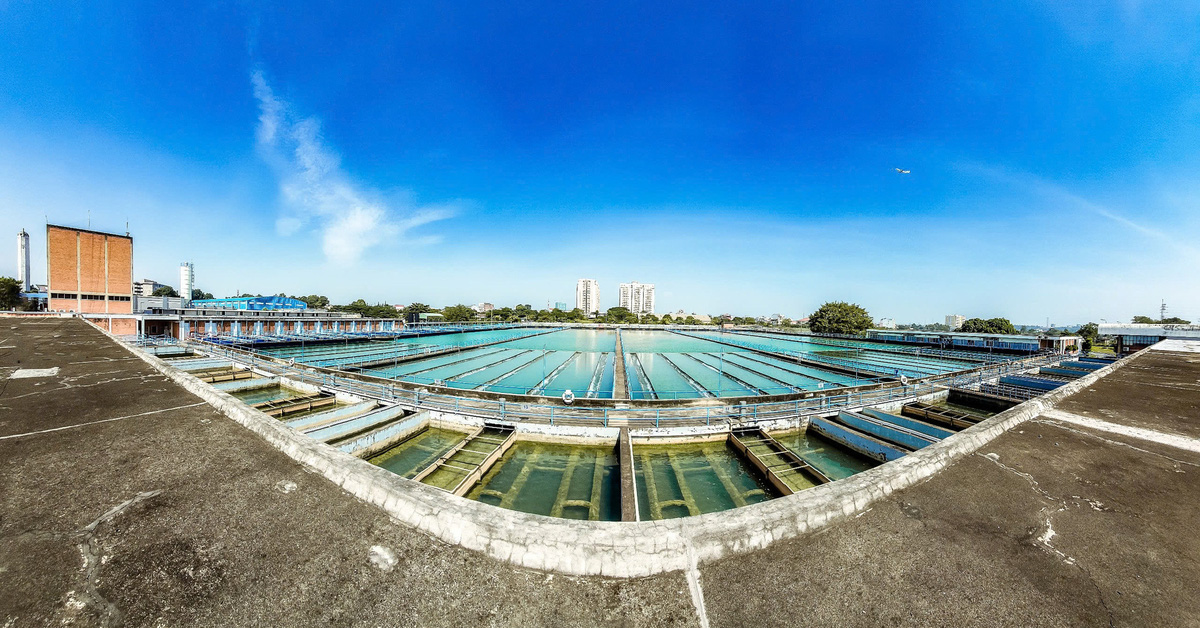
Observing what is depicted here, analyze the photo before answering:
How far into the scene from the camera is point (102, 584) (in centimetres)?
261

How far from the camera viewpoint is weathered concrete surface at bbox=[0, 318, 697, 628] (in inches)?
99.3

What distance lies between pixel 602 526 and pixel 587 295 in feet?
515

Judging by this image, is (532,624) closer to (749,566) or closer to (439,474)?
(749,566)

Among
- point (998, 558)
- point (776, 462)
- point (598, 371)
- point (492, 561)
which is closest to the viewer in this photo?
point (492, 561)

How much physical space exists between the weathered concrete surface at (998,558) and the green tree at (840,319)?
6011 cm

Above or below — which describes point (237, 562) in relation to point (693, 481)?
above

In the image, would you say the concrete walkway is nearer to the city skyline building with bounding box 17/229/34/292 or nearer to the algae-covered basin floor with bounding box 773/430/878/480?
the algae-covered basin floor with bounding box 773/430/878/480

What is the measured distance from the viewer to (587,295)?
6294 inches

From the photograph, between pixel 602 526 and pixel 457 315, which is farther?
pixel 457 315

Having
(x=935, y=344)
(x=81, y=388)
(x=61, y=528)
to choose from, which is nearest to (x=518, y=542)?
(x=61, y=528)

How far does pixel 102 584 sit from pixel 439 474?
18.6 ft

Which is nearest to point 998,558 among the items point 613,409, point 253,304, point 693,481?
point 693,481

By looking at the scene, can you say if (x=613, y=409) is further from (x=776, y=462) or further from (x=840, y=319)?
(x=840, y=319)

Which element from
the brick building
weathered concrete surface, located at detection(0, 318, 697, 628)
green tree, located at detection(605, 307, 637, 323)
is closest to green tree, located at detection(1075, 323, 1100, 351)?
weathered concrete surface, located at detection(0, 318, 697, 628)
